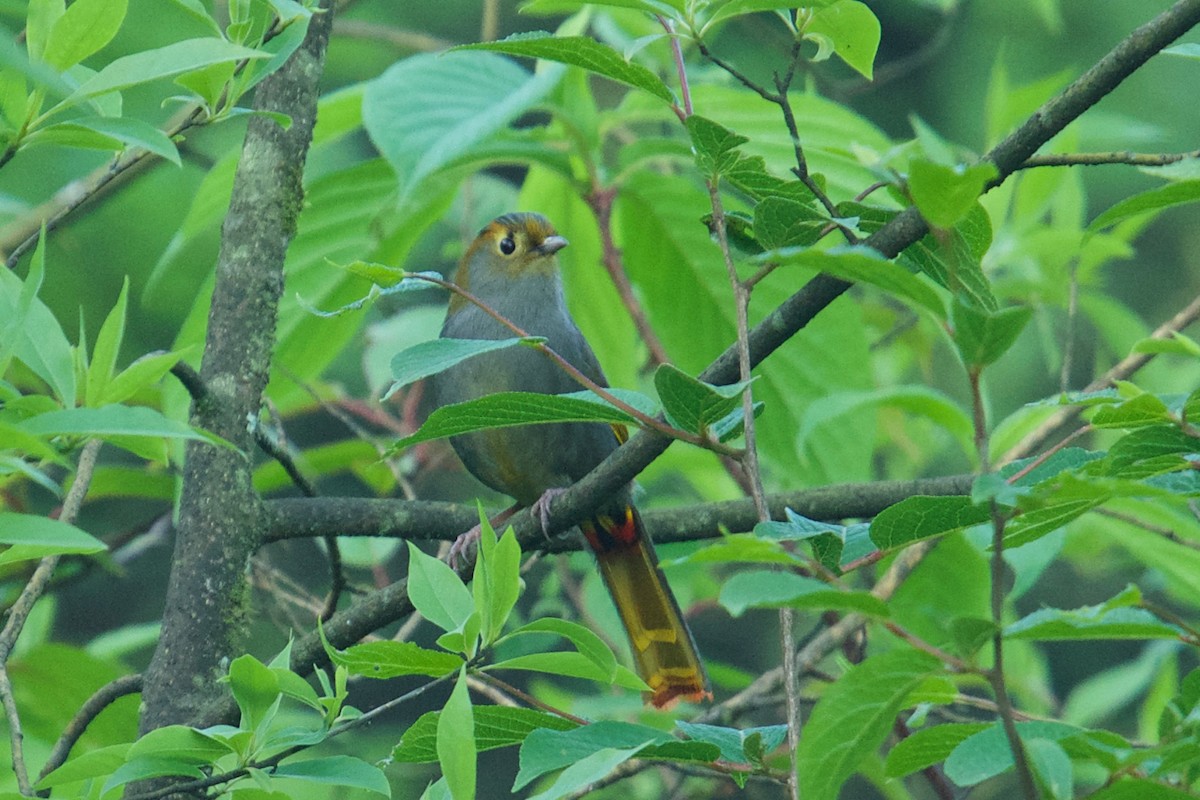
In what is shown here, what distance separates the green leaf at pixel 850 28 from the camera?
1.68 meters

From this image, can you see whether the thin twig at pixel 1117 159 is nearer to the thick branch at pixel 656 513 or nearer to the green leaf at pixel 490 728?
the thick branch at pixel 656 513

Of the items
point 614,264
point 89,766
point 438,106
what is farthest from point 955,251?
point 614,264

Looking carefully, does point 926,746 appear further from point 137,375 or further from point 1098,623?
point 137,375

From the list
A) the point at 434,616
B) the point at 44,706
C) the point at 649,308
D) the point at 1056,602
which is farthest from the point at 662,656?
the point at 1056,602

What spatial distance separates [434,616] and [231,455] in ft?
2.40

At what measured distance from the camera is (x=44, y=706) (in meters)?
3.17

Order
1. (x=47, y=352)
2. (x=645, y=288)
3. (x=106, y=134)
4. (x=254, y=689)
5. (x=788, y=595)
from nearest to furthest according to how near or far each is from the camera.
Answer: (x=788, y=595) < (x=106, y=134) < (x=254, y=689) < (x=47, y=352) < (x=645, y=288)

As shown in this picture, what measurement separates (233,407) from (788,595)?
4.33 ft

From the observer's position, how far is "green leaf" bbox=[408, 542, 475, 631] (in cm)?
157

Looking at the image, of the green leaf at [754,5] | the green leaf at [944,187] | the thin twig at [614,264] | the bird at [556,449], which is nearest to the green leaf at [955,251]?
the green leaf at [944,187]

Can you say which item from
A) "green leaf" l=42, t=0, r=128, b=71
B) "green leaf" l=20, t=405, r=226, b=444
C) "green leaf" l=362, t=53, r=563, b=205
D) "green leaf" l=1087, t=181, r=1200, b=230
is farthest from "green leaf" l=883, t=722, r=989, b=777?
"green leaf" l=362, t=53, r=563, b=205

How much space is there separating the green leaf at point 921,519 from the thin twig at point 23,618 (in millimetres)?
1062

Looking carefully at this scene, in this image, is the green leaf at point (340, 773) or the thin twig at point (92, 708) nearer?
the green leaf at point (340, 773)

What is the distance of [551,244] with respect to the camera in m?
4.05
